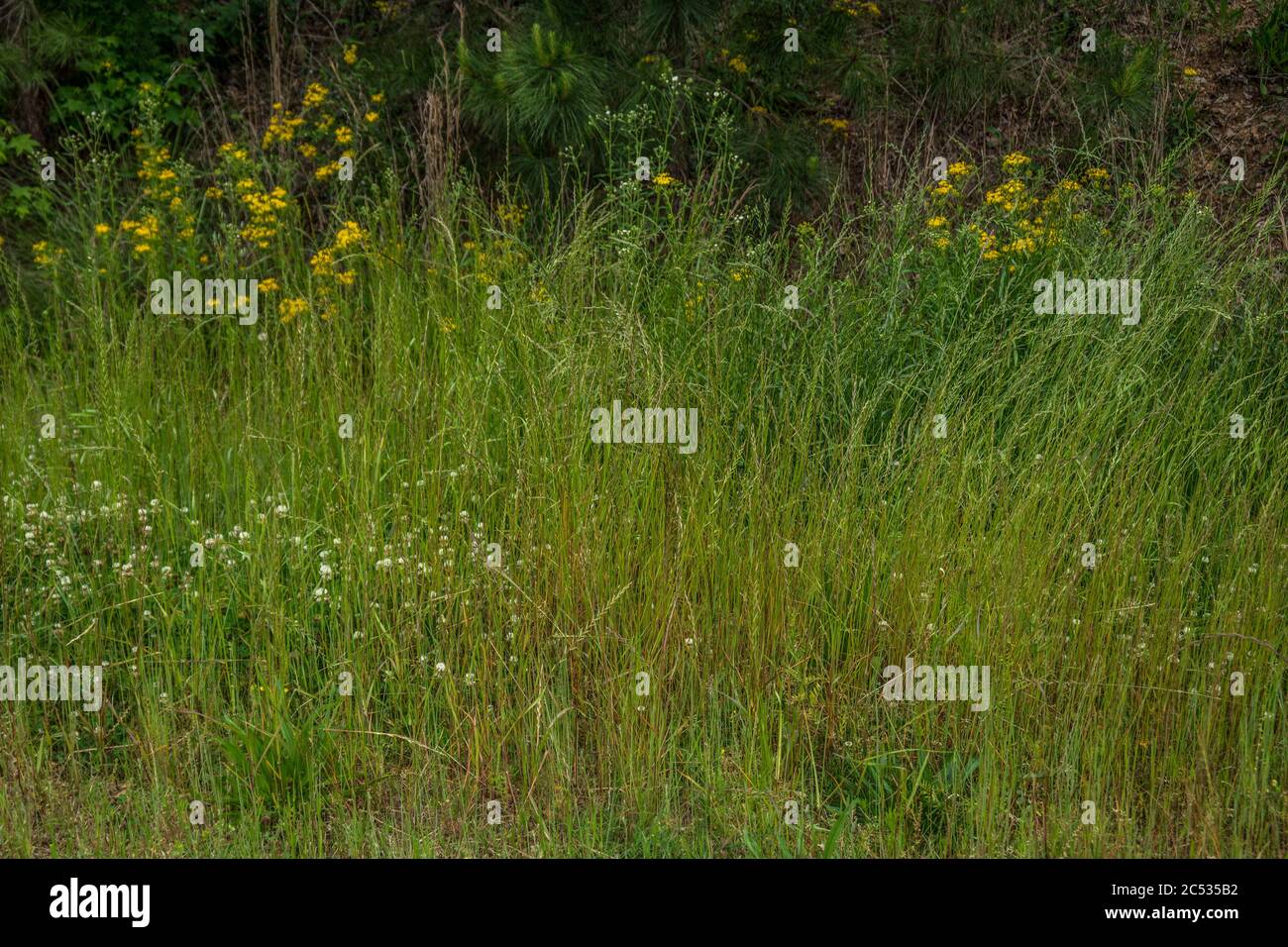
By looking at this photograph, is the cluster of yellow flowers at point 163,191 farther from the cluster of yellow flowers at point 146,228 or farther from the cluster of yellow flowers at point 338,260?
the cluster of yellow flowers at point 338,260

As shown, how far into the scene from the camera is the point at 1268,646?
3.28 m

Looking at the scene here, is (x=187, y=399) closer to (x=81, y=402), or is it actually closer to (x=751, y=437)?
(x=81, y=402)

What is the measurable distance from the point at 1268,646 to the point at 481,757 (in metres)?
2.10

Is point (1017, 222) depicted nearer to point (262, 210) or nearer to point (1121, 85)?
point (1121, 85)

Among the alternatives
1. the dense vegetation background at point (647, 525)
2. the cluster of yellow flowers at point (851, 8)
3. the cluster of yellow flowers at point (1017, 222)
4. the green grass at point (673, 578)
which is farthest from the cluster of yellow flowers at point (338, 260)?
the cluster of yellow flowers at point (851, 8)

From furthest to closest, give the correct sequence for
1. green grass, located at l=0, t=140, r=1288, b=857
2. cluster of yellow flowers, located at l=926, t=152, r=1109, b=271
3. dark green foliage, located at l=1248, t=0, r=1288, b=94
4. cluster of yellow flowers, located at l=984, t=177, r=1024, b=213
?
dark green foliage, located at l=1248, t=0, r=1288, b=94 → cluster of yellow flowers, located at l=984, t=177, r=1024, b=213 → cluster of yellow flowers, located at l=926, t=152, r=1109, b=271 → green grass, located at l=0, t=140, r=1288, b=857

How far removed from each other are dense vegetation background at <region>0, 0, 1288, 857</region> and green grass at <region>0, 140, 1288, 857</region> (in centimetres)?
2

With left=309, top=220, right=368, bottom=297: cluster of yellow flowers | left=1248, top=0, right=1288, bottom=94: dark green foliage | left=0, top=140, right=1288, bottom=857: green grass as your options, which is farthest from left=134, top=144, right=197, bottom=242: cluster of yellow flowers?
left=1248, top=0, right=1288, bottom=94: dark green foliage

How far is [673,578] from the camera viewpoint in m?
3.59

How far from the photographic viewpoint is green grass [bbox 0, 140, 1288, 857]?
10.4 feet

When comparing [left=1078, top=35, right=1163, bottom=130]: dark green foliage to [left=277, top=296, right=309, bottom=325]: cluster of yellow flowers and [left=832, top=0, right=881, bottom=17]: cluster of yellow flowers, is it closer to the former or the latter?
[left=832, top=0, right=881, bottom=17]: cluster of yellow flowers

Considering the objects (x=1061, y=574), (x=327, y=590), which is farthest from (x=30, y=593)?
(x=1061, y=574)

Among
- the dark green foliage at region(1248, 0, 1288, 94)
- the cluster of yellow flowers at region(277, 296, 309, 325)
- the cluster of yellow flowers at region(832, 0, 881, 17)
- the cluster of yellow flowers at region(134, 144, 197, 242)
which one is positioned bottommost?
the cluster of yellow flowers at region(277, 296, 309, 325)

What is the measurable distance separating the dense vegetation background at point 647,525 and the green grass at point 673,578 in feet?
0.06
